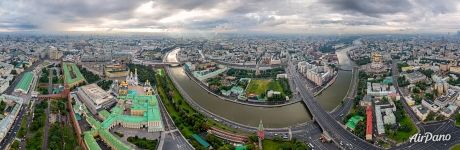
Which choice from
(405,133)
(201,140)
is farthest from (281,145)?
(405,133)

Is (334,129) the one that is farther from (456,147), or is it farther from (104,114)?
(104,114)

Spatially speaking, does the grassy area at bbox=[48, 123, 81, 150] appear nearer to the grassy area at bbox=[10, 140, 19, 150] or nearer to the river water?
the grassy area at bbox=[10, 140, 19, 150]

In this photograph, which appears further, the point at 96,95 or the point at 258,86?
the point at 258,86

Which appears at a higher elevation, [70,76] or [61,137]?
[70,76]

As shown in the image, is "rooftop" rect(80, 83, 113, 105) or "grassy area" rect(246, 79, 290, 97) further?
"grassy area" rect(246, 79, 290, 97)

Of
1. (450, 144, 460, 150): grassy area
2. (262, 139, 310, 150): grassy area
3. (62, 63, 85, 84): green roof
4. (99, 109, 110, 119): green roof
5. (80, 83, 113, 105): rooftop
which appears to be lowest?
(450, 144, 460, 150): grassy area

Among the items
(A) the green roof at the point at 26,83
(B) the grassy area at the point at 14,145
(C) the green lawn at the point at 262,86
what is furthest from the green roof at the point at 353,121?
(A) the green roof at the point at 26,83

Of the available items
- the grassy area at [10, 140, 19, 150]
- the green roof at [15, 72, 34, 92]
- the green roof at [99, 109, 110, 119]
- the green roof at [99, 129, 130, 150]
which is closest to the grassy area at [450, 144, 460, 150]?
the green roof at [99, 129, 130, 150]
